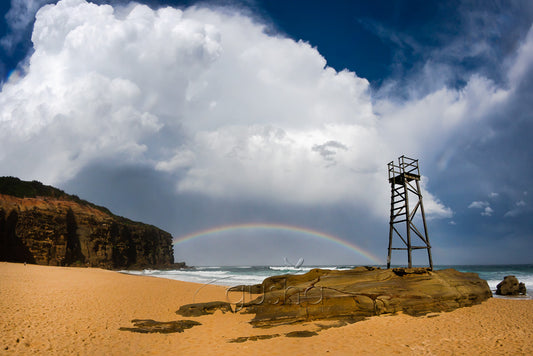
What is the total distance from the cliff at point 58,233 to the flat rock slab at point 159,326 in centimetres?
3818

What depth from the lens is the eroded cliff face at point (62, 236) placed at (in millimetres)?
39344

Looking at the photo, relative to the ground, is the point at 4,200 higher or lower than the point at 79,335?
higher

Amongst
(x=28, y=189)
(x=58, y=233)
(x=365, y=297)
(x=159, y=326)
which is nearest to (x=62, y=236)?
(x=58, y=233)

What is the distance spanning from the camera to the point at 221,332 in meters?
11.2

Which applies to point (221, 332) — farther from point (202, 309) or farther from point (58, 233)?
point (58, 233)

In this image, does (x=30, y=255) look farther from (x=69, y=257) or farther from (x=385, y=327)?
(x=385, y=327)

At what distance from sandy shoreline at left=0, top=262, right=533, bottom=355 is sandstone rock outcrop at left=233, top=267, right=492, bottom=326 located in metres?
0.56

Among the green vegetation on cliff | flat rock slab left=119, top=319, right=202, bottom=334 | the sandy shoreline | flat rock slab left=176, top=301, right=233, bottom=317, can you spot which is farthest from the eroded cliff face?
flat rock slab left=119, top=319, right=202, bottom=334

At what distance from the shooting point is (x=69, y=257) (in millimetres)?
46719

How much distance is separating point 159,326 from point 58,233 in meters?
42.2

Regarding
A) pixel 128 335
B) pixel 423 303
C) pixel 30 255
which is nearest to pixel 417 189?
pixel 423 303

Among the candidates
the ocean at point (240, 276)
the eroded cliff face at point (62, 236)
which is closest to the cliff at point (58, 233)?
the eroded cliff face at point (62, 236)

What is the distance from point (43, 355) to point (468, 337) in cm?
1301

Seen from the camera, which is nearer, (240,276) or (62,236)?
(62,236)
